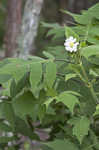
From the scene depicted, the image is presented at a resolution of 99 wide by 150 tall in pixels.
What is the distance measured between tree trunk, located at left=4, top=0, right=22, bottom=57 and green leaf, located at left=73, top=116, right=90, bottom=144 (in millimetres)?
6961

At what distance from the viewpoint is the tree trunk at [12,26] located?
29.0ft

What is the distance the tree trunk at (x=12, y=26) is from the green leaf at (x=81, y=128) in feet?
22.8

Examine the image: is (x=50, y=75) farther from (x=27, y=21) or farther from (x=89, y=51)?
(x=27, y=21)

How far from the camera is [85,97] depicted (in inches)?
69.7

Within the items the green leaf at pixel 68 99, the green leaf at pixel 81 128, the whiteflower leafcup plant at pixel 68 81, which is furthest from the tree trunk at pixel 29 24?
the green leaf at pixel 68 99

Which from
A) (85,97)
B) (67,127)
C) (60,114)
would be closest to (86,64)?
(85,97)

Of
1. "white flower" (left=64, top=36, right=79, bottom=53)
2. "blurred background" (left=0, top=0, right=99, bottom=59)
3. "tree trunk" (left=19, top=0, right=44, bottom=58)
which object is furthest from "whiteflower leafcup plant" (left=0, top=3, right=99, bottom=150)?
"tree trunk" (left=19, top=0, right=44, bottom=58)

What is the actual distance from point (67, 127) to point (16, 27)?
24.2 ft

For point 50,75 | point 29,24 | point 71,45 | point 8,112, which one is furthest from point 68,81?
point 29,24

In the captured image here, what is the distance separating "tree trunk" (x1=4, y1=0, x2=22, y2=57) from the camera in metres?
8.83

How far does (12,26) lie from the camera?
9406mm

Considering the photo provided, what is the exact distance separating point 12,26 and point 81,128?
7.98 metres

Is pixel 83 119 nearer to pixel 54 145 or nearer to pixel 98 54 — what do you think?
pixel 54 145

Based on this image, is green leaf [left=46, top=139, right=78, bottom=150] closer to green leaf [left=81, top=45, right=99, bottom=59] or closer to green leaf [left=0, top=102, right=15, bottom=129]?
green leaf [left=0, top=102, right=15, bottom=129]
